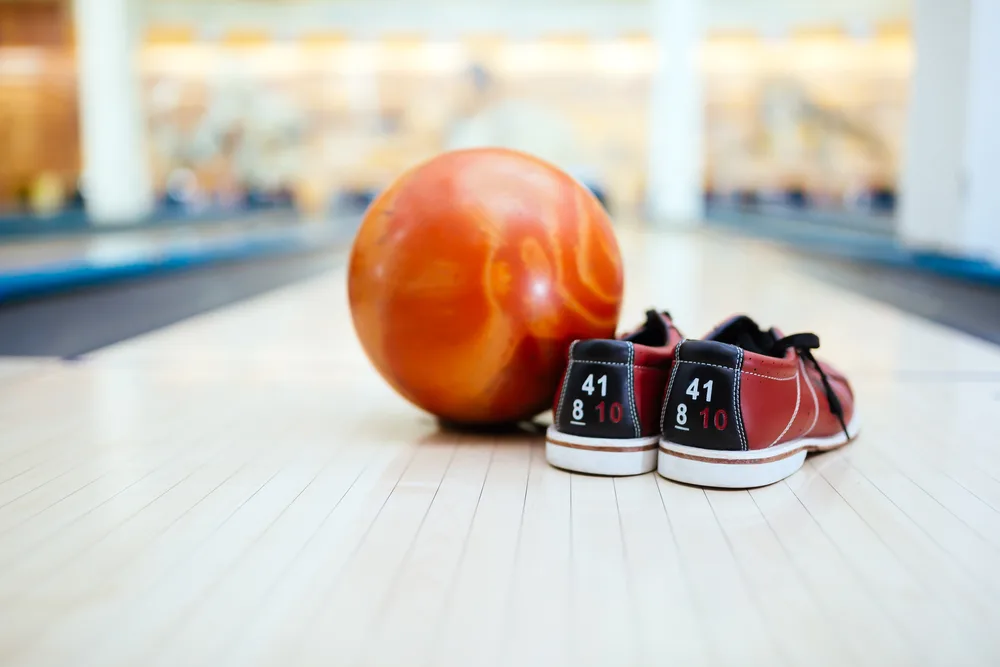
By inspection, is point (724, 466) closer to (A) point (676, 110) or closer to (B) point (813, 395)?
(B) point (813, 395)

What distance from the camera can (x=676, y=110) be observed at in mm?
10023

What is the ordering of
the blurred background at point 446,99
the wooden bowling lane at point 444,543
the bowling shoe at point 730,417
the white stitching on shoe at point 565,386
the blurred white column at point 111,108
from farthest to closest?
the blurred background at point 446,99, the blurred white column at point 111,108, the white stitching on shoe at point 565,386, the bowling shoe at point 730,417, the wooden bowling lane at point 444,543

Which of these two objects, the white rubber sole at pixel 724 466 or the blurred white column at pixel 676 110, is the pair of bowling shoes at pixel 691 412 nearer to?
the white rubber sole at pixel 724 466

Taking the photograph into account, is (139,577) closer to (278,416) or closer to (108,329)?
(278,416)

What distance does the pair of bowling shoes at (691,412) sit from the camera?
135cm

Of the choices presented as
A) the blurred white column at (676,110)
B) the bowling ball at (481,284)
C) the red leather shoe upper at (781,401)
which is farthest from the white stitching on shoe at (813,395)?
the blurred white column at (676,110)

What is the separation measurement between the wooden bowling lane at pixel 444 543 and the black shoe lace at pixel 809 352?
0.08 meters

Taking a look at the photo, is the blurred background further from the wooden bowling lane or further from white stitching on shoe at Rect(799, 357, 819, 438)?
white stitching on shoe at Rect(799, 357, 819, 438)

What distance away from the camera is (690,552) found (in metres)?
1.11

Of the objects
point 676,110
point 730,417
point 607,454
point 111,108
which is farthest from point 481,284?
point 111,108

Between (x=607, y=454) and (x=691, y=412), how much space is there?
13cm

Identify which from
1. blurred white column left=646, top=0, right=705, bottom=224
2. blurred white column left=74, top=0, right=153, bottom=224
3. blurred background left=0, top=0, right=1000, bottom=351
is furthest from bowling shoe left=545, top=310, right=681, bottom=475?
blurred background left=0, top=0, right=1000, bottom=351

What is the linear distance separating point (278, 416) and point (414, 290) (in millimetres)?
442

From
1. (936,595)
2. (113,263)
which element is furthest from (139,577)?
(113,263)
